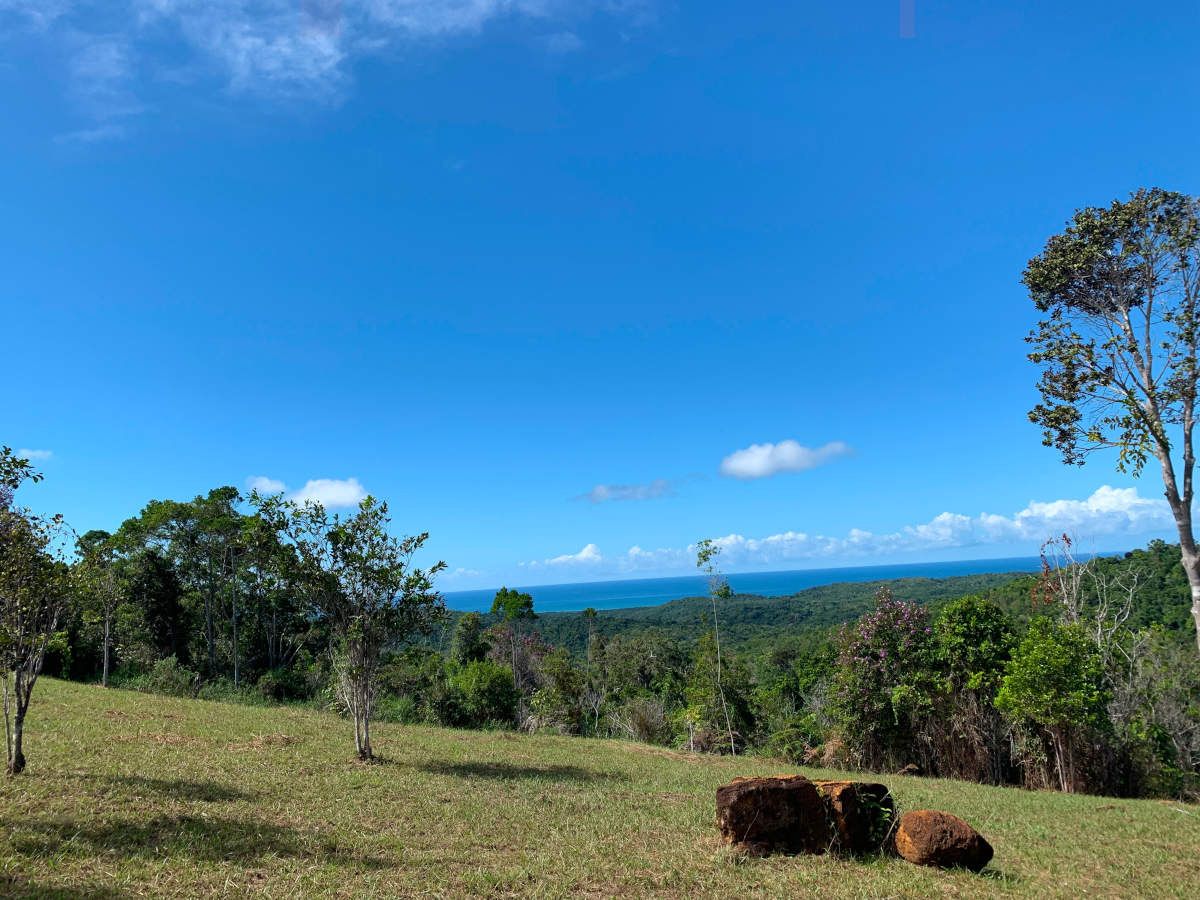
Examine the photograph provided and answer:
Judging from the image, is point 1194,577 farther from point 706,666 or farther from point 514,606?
point 514,606

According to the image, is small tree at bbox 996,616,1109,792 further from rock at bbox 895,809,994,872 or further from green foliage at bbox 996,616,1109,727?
rock at bbox 895,809,994,872

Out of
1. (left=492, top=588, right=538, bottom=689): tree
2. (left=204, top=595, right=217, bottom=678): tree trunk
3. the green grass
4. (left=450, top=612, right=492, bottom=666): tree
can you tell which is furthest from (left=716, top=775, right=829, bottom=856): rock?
(left=492, top=588, right=538, bottom=689): tree

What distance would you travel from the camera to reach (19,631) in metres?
8.41

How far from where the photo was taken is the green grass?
604cm

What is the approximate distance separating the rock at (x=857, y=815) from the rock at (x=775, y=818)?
5.9 inches

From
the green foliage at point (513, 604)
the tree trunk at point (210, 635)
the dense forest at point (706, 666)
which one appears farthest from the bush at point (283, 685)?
the green foliage at point (513, 604)

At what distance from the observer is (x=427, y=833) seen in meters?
7.79

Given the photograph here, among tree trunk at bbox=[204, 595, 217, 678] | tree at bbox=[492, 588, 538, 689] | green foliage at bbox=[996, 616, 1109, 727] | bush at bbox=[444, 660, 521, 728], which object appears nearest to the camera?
green foliage at bbox=[996, 616, 1109, 727]

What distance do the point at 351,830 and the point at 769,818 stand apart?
202 inches

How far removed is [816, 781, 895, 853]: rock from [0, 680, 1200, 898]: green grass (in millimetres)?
254

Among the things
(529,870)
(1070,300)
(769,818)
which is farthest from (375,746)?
(1070,300)

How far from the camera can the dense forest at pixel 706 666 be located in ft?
40.9

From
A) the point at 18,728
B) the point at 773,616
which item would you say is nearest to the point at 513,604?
the point at 18,728

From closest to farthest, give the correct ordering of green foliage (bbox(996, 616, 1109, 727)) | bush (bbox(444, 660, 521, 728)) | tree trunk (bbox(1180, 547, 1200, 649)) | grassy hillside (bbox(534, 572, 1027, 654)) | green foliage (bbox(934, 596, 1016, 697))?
tree trunk (bbox(1180, 547, 1200, 649))
green foliage (bbox(996, 616, 1109, 727))
green foliage (bbox(934, 596, 1016, 697))
bush (bbox(444, 660, 521, 728))
grassy hillside (bbox(534, 572, 1027, 654))
